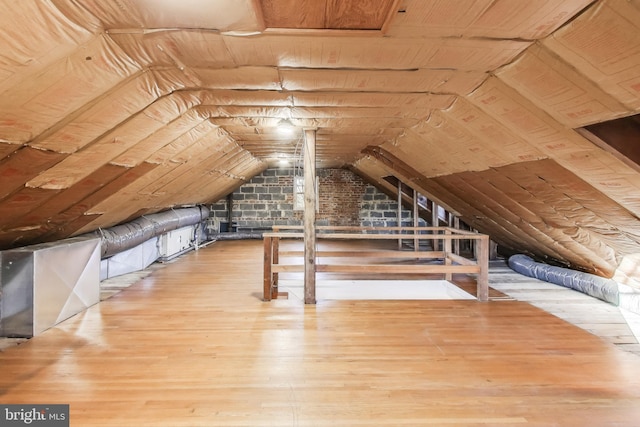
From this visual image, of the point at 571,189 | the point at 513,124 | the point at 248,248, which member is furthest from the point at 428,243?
the point at 513,124

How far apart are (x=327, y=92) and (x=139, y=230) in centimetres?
357

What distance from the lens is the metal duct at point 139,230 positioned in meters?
4.09

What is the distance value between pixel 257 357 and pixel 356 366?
69 centimetres

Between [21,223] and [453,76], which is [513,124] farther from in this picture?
[21,223]

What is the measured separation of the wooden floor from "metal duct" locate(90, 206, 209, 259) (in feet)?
3.16

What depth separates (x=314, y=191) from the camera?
3693 mm

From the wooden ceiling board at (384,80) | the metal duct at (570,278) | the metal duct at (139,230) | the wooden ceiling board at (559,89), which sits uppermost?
the wooden ceiling board at (384,80)

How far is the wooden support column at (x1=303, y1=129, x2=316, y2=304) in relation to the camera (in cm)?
350

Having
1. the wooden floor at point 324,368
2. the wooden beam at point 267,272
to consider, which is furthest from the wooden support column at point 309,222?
the wooden beam at point 267,272

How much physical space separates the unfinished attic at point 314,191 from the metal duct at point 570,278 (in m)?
0.03

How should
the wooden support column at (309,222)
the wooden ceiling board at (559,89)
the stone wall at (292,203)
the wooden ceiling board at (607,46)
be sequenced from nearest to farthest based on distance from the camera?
the wooden ceiling board at (607,46)
the wooden ceiling board at (559,89)
the wooden support column at (309,222)
the stone wall at (292,203)

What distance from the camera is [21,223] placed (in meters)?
2.71

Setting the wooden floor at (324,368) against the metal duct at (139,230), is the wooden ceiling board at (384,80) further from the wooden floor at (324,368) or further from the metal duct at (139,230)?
the metal duct at (139,230)

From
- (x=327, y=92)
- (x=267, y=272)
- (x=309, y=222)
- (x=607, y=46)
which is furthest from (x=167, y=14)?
(x=267, y=272)
